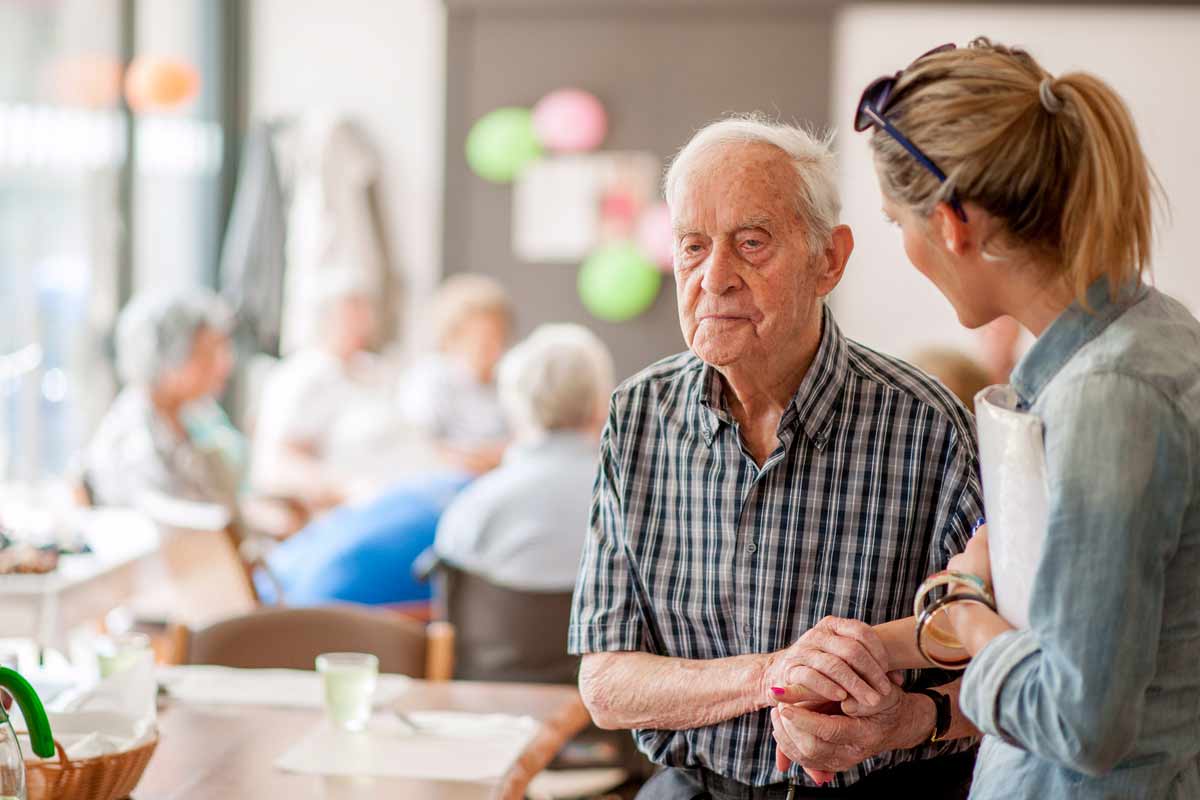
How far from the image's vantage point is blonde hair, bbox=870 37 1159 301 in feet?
3.64

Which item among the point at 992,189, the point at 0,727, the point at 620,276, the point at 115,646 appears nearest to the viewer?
the point at 992,189

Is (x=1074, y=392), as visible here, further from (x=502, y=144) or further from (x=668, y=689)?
(x=502, y=144)

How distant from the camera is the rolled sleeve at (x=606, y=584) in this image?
5.71 feet

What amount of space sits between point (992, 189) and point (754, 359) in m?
0.59

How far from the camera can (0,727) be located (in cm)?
140

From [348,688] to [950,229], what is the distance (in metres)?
1.20

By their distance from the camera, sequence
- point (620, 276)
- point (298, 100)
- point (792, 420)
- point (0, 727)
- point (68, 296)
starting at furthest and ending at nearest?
point (298, 100)
point (620, 276)
point (68, 296)
point (792, 420)
point (0, 727)

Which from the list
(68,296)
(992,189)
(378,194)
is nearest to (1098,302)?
(992,189)

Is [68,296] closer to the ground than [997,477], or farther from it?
closer to the ground

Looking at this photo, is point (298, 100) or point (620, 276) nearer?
point (620, 276)

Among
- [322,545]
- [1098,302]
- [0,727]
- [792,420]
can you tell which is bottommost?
[322,545]

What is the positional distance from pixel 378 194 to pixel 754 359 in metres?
5.07

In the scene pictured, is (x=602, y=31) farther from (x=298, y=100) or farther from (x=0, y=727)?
(x=0, y=727)

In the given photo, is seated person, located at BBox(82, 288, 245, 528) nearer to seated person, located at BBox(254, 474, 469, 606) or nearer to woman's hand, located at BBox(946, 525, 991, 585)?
seated person, located at BBox(254, 474, 469, 606)
